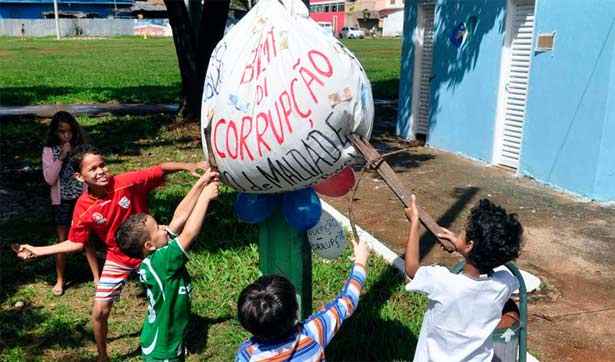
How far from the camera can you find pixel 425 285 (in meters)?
2.62

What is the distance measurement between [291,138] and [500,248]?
1014mm

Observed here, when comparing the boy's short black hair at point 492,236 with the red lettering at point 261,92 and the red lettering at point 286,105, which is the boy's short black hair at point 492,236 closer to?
the red lettering at point 286,105

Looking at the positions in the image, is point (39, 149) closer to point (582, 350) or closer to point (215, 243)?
point (215, 243)

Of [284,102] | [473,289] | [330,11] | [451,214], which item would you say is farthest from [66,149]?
[330,11]

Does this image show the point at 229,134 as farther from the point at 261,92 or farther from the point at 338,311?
the point at 338,311

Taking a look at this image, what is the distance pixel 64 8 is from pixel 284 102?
80087 mm

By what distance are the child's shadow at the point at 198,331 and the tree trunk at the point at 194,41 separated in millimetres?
6903

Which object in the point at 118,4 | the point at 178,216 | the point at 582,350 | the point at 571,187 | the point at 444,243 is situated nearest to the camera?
the point at 444,243

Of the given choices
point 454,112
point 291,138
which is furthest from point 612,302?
point 454,112

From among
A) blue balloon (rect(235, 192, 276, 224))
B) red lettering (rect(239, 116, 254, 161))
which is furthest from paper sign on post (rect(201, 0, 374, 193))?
blue balloon (rect(235, 192, 276, 224))

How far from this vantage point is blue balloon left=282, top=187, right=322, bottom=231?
10.7ft

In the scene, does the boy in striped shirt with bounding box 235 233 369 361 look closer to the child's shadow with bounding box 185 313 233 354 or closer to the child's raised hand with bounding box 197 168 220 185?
the child's raised hand with bounding box 197 168 220 185

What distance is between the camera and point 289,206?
3.28 metres

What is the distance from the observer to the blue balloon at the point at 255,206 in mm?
3307
